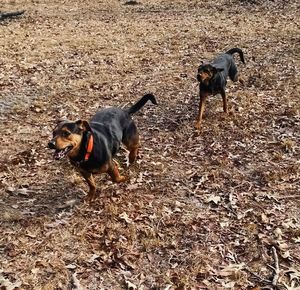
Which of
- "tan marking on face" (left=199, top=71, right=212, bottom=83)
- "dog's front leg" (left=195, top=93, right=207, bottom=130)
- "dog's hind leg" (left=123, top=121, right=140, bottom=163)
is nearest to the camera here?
"dog's hind leg" (left=123, top=121, right=140, bottom=163)

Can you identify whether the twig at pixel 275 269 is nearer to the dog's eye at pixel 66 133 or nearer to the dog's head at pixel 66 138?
the dog's head at pixel 66 138

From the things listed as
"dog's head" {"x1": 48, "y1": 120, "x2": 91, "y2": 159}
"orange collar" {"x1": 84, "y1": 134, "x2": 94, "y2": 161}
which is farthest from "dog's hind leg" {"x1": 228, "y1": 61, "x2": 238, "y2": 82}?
"dog's head" {"x1": 48, "y1": 120, "x2": 91, "y2": 159}

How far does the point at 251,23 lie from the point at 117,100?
427 inches

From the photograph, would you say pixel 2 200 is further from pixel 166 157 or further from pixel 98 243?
pixel 166 157

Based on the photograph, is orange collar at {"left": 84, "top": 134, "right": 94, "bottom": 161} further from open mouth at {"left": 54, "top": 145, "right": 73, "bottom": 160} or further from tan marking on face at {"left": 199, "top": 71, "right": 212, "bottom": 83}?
tan marking on face at {"left": 199, "top": 71, "right": 212, "bottom": 83}

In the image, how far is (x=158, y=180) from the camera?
731 centimetres

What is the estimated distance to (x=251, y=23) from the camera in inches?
742

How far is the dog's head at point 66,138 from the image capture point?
5.19 meters

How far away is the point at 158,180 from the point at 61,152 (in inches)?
99.0

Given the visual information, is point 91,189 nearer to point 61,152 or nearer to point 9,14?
point 61,152

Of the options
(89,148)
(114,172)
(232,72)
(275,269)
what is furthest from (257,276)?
(232,72)

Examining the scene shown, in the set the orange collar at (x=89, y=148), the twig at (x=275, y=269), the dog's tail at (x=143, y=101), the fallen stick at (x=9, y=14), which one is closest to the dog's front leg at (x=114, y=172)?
the orange collar at (x=89, y=148)

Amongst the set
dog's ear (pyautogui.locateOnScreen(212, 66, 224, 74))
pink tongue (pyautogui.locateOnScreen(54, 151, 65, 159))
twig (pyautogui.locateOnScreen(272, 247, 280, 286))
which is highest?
dog's ear (pyautogui.locateOnScreen(212, 66, 224, 74))

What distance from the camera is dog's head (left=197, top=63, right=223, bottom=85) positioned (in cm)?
852
